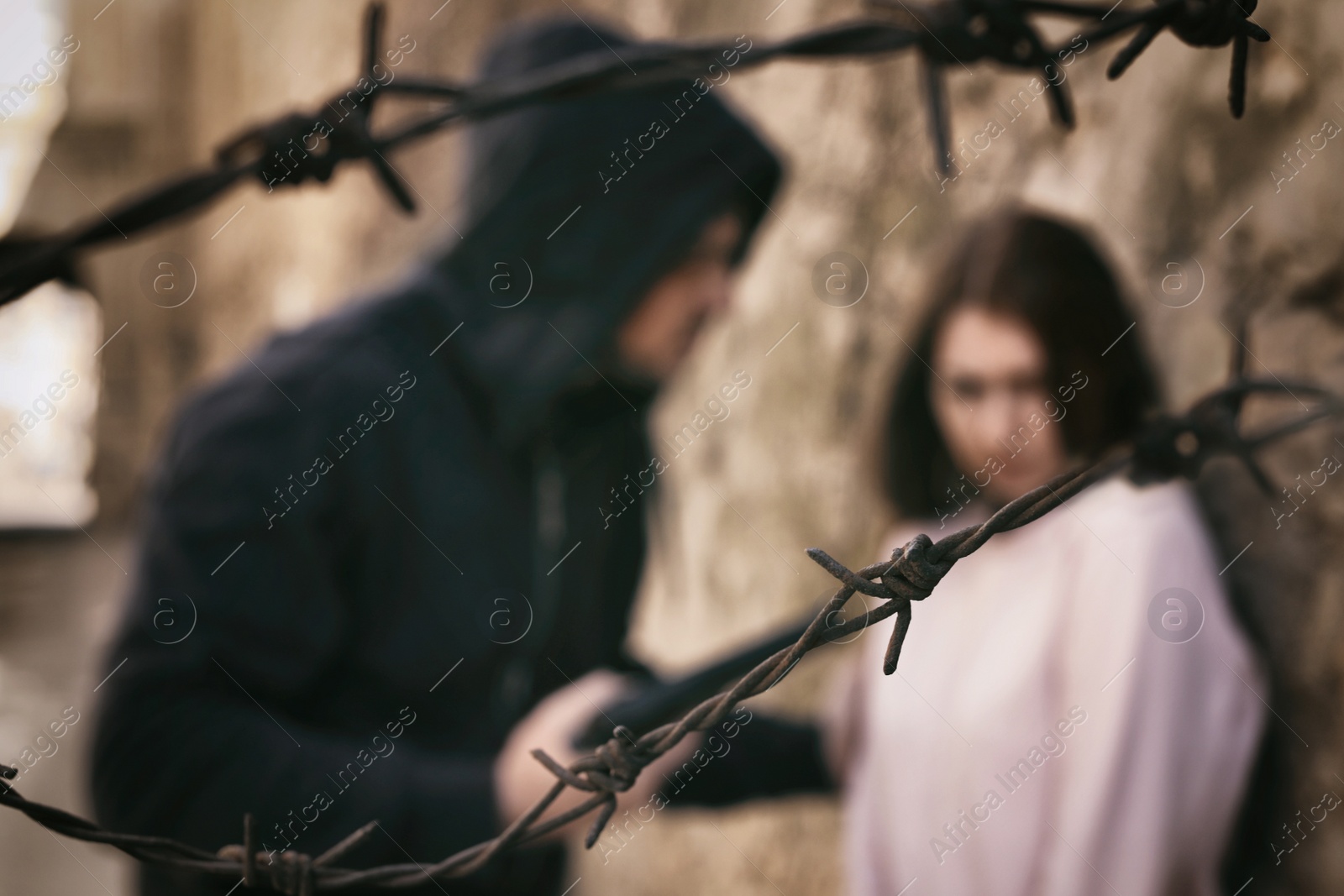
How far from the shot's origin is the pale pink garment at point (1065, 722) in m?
0.73

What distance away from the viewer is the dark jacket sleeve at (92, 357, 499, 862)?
2.23 ft

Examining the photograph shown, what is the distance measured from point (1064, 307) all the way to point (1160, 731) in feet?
1.25

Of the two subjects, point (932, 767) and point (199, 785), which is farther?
point (932, 767)

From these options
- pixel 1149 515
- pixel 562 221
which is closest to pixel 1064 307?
pixel 1149 515

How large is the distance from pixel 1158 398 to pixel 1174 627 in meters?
0.24

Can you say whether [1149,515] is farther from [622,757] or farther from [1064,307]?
[622,757]

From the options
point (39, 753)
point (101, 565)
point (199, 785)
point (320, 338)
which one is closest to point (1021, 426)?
point (320, 338)

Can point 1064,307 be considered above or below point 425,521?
below

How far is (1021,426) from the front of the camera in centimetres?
86

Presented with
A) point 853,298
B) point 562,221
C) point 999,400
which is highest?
point 562,221

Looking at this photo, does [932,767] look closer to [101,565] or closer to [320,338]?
[320,338]

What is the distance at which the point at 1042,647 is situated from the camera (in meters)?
0.82

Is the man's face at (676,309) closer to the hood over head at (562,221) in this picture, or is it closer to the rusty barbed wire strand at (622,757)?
the hood over head at (562,221)

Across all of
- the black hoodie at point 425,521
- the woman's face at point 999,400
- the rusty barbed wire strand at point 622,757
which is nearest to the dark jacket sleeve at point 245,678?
the black hoodie at point 425,521
